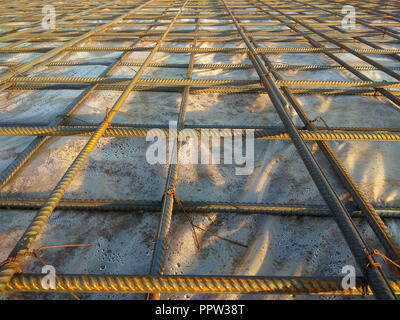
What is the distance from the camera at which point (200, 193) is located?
208cm

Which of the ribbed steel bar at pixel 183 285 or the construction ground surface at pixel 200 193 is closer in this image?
the ribbed steel bar at pixel 183 285

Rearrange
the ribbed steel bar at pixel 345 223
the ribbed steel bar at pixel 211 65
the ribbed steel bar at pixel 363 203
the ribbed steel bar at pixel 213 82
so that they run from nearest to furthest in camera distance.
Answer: the ribbed steel bar at pixel 345 223 < the ribbed steel bar at pixel 363 203 < the ribbed steel bar at pixel 213 82 < the ribbed steel bar at pixel 211 65

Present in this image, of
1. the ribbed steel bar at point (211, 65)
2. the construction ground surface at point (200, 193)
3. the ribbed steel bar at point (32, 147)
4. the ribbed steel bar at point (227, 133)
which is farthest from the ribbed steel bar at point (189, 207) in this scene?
the ribbed steel bar at point (211, 65)

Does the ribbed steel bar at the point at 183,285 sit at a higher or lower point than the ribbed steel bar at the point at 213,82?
lower

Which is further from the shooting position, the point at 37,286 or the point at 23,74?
the point at 23,74

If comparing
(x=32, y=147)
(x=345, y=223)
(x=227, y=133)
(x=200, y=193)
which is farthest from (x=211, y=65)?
(x=345, y=223)

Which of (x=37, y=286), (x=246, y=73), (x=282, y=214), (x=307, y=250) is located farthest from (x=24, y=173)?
(x=246, y=73)

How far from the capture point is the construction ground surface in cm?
130

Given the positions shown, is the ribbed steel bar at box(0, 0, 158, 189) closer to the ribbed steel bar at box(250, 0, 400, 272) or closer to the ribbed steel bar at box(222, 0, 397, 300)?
the ribbed steel bar at box(222, 0, 397, 300)

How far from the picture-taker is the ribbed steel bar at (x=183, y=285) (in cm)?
116

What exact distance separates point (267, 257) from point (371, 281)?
0.63 meters

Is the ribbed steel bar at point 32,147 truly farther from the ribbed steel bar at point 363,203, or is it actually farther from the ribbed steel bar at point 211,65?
the ribbed steel bar at point 363,203

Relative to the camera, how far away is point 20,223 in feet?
6.07
